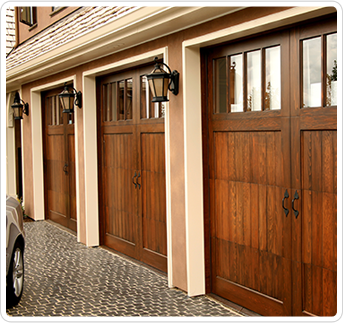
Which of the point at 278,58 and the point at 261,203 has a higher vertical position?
the point at 278,58

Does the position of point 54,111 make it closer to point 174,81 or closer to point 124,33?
point 124,33

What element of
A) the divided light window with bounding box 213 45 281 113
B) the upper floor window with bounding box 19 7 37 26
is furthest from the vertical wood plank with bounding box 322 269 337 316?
the upper floor window with bounding box 19 7 37 26

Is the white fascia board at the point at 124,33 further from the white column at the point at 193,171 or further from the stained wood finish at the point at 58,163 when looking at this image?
the stained wood finish at the point at 58,163

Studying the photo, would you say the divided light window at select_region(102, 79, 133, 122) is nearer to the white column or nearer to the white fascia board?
the white fascia board

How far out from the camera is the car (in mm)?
4168

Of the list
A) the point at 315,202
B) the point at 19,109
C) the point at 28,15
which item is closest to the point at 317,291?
the point at 315,202

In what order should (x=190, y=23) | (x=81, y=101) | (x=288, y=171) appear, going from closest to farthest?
(x=288, y=171) < (x=190, y=23) < (x=81, y=101)

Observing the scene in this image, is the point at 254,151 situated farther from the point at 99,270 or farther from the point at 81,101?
the point at 81,101

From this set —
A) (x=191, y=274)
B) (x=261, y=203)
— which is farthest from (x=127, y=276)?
(x=261, y=203)

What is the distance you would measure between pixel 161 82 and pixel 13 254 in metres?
2.39

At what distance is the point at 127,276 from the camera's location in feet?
17.6

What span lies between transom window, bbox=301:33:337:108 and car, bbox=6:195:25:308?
310cm

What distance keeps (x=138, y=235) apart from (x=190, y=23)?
3.08 m

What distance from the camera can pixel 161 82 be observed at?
455cm
